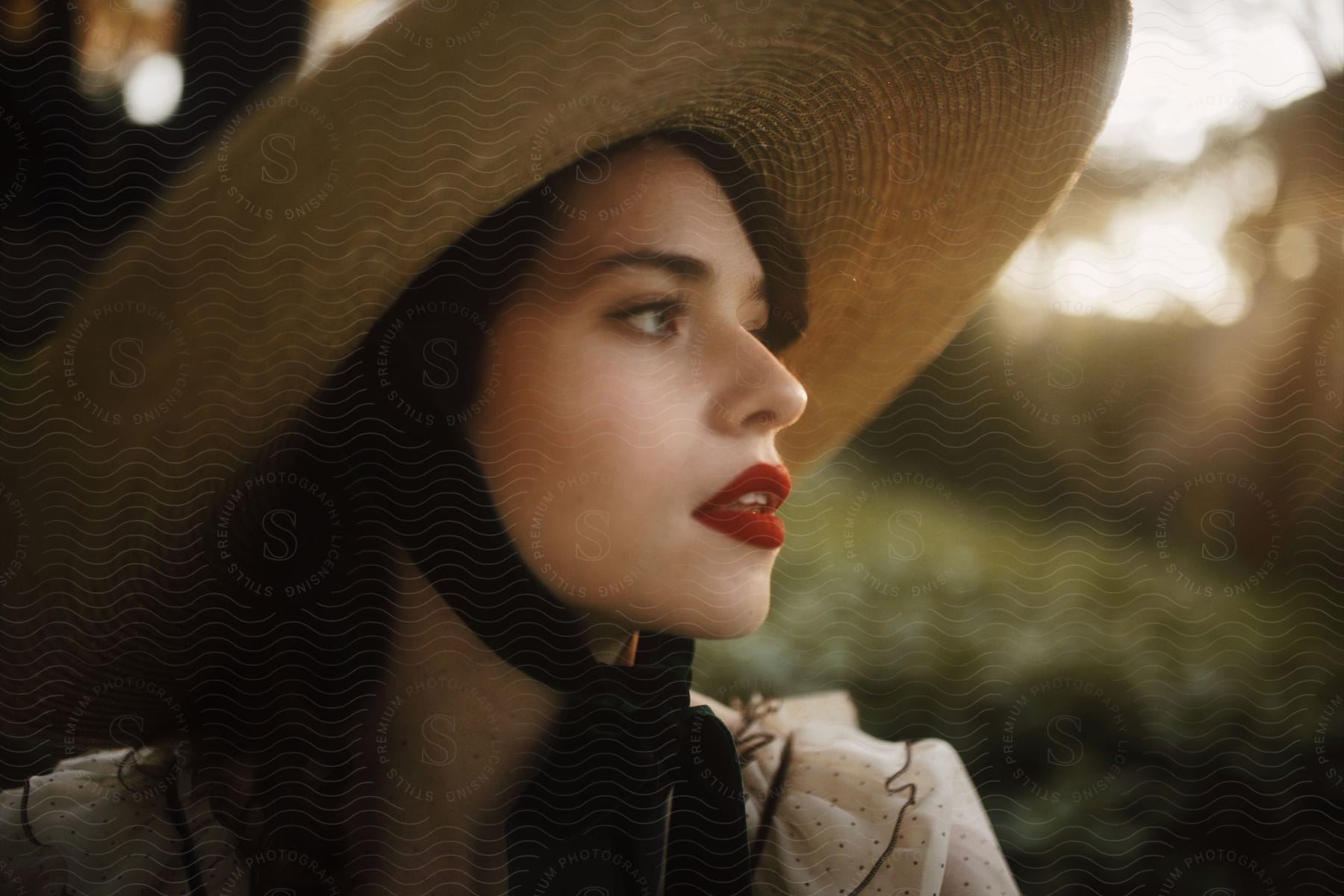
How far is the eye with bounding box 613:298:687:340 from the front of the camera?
89 cm

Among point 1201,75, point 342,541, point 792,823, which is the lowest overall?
point 792,823

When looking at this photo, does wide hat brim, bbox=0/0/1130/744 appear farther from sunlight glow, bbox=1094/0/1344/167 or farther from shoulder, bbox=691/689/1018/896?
shoulder, bbox=691/689/1018/896

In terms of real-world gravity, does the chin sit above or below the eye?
below

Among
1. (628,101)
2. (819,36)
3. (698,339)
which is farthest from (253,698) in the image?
(819,36)

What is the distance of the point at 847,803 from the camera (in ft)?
3.13

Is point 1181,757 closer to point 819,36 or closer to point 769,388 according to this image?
point 769,388

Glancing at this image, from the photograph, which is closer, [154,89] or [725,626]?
[725,626]

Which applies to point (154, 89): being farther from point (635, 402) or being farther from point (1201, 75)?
point (1201, 75)

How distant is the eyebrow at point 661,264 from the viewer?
891 millimetres

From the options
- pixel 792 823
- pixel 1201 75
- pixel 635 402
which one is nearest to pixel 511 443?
pixel 635 402

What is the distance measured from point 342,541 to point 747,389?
0.46 m

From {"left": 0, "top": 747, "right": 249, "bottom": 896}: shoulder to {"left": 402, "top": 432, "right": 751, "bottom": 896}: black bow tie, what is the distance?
344mm

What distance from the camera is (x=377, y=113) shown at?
0.90 meters

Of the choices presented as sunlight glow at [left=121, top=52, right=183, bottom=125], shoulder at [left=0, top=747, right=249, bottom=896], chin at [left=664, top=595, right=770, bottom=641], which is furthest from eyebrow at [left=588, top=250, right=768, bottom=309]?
shoulder at [left=0, top=747, right=249, bottom=896]
